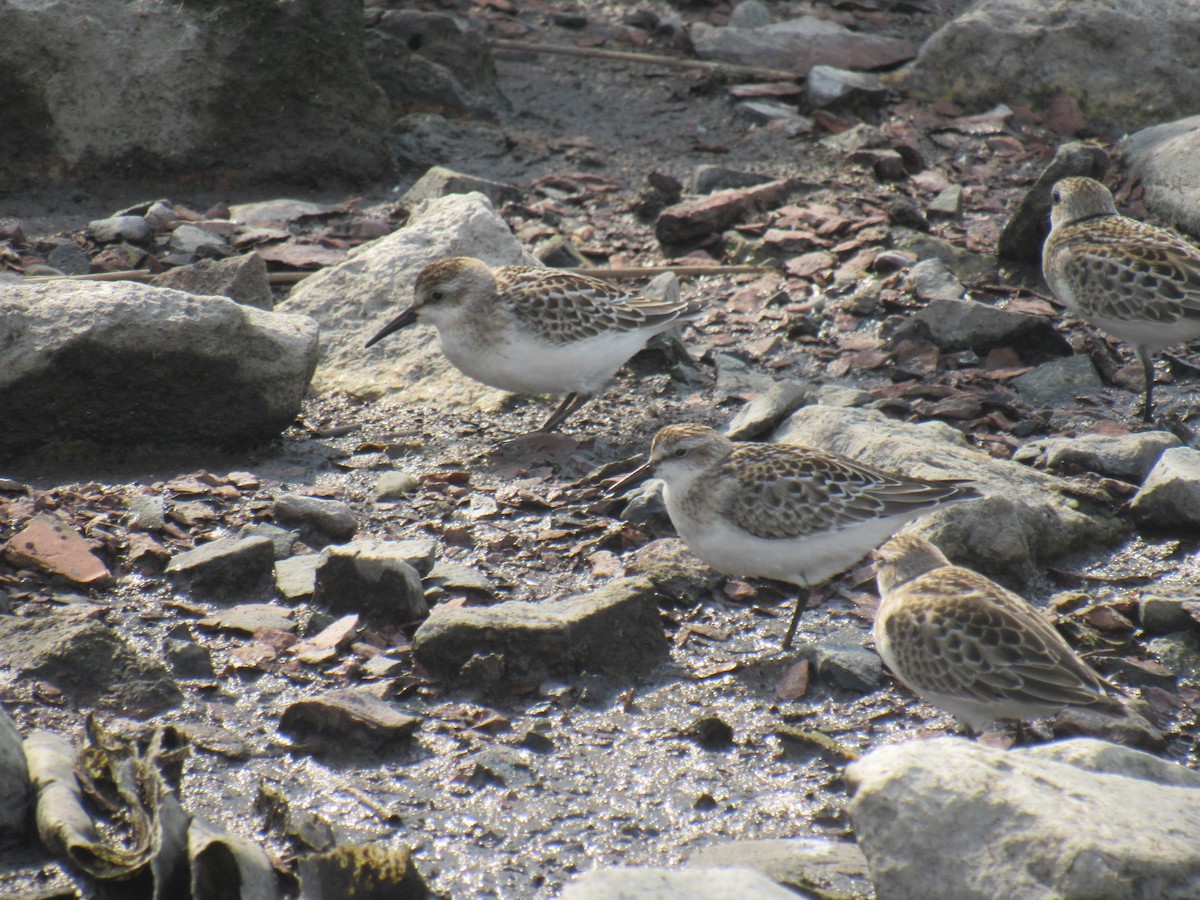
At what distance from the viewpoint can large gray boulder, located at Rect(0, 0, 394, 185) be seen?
988 centimetres

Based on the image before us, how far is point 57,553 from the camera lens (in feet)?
19.6

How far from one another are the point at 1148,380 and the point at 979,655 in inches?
155

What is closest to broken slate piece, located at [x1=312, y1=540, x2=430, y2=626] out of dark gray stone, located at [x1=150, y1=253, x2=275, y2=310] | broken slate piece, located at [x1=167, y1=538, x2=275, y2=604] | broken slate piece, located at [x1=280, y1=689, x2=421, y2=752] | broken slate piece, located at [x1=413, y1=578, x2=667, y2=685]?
broken slate piece, located at [x1=413, y1=578, x2=667, y2=685]

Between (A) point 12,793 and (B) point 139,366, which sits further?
(B) point 139,366

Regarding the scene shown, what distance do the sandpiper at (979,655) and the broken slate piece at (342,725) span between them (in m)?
1.94

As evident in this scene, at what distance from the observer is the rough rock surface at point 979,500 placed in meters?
6.16

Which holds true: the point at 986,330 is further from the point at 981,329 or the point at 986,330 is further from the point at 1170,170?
the point at 1170,170

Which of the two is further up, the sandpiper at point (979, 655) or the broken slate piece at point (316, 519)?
the sandpiper at point (979, 655)

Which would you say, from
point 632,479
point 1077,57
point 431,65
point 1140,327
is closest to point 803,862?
point 632,479

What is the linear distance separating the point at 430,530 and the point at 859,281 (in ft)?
14.0

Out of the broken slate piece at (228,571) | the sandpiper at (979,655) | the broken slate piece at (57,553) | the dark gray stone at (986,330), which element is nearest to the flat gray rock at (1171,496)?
the sandpiper at (979,655)

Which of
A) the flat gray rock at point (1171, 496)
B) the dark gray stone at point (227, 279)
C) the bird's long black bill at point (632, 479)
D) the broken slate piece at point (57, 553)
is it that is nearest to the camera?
the broken slate piece at point (57, 553)

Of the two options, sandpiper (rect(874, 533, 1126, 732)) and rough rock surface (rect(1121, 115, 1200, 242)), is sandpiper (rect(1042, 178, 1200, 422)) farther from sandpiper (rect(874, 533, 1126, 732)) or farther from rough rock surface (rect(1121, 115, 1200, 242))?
sandpiper (rect(874, 533, 1126, 732))

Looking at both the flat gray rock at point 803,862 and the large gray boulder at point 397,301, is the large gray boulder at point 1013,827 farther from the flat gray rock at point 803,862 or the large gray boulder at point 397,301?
the large gray boulder at point 397,301
